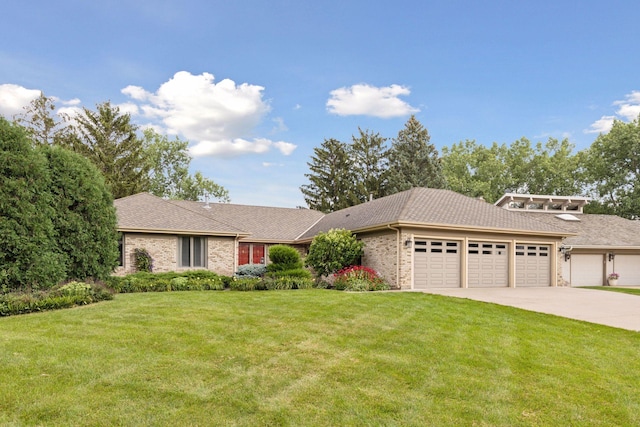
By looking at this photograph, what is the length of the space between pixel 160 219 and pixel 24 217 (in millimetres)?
9194

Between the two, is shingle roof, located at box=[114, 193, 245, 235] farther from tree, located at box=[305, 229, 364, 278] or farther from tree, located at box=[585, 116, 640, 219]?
tree, located at box=[585, 116, 640, 219]

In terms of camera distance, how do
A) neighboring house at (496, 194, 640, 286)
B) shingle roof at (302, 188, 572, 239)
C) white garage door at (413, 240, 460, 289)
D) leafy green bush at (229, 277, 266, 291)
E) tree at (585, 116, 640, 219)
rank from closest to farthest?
1. leafy green bush at (229, 277, 266, 291)
2. white garage door at (413, 240, 460, 289)
3. shingle roof at (302, 188, 572, 239)
4. neighboring house at (496, 194, 640, 286)
5. tree at (585, 116, 640, 219)

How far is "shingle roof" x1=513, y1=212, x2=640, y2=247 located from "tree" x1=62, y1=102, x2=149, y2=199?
98.8 ft

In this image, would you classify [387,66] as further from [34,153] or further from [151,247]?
[34,153]

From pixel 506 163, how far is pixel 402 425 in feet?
157

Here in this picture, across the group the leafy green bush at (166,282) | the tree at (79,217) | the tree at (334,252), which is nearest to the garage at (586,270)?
A: the tree at (334,252)

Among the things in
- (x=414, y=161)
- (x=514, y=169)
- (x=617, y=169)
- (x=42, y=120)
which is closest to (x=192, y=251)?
(x=42, y=120)

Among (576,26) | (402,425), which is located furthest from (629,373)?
(576,26)

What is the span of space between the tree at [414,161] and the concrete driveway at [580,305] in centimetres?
2448

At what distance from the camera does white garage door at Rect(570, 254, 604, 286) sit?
22172 millimetres

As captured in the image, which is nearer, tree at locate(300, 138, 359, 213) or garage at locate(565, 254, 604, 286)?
garage at locate(565, 254, 604, 286)

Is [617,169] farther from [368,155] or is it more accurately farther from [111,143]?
[111,143]

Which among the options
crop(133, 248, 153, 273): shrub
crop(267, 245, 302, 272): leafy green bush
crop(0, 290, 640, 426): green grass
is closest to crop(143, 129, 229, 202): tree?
crop(133, 248, 153, 273): shrub

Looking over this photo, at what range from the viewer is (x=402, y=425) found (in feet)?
12.5
